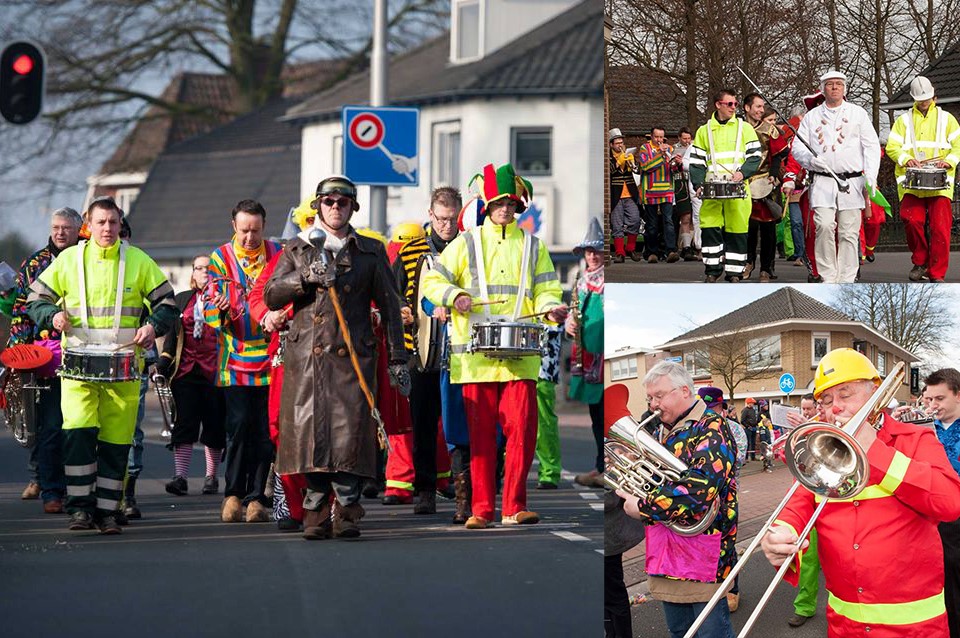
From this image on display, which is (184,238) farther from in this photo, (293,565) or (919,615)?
(919,615)

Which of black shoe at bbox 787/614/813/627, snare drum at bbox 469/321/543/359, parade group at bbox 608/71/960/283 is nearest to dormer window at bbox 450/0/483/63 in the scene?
parade group at bbox 608/71/960/283

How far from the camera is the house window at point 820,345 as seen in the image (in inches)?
264

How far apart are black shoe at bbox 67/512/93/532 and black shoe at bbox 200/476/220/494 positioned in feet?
2.86

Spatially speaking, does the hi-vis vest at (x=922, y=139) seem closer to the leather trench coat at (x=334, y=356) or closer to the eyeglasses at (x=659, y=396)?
the eyeglasses at (x=659, y=396)

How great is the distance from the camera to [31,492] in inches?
292

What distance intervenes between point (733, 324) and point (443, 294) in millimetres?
1435

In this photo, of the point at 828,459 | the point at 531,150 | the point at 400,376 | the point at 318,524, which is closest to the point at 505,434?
the point at 400,376

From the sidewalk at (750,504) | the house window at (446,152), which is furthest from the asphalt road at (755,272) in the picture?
the house window at (446,152)

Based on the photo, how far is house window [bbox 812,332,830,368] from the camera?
6.71 meters

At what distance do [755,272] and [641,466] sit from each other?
835mm

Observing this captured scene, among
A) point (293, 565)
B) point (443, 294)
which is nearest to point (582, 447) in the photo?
point (443, 294)

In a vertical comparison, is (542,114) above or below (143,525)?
above

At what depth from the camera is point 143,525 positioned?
25.7ft

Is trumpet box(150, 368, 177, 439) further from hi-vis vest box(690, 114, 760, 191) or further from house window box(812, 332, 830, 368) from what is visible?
house window box(812, 332, 830, 368)
